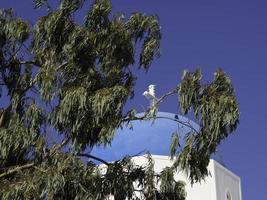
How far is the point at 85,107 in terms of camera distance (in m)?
11.5

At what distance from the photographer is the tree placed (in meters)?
11.2

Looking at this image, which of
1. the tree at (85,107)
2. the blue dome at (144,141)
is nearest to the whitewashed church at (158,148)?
the blue dome at (144,141)

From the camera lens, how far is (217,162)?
70.8 ft

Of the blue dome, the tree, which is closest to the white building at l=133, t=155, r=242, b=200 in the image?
the blue dome

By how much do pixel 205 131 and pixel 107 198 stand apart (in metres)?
2.11

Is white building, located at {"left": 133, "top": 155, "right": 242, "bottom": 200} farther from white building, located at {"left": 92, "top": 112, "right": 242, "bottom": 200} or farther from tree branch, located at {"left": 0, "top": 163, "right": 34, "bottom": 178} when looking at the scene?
tree branch, located at {"left": 0, "top": 163, "right": 34, "bottom": 178}

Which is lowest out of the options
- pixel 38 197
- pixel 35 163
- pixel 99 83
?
pixel 38 197

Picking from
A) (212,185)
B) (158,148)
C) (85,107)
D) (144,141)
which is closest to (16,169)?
(85,107)

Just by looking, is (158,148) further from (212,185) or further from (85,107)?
(85,107)

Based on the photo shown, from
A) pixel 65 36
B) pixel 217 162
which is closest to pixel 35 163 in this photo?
pixel 65 36

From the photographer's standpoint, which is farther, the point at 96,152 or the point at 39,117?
the point at 96,152

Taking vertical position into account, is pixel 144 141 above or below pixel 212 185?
above

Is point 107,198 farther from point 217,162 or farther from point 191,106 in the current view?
point 217,162

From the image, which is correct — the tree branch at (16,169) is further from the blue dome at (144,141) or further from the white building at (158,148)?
the blue dome at (144,141)
